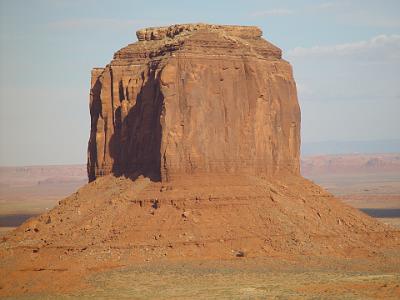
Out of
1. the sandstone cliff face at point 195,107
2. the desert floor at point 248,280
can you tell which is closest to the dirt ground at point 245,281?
the desert floor at point 248,280

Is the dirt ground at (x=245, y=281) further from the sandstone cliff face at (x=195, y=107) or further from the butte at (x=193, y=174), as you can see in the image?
the sandstone cliff face at (x=195, y=107)

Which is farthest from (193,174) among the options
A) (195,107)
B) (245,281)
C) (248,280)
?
(245,281)

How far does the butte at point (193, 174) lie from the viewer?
57.3 meters

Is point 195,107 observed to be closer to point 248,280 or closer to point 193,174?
point 193,174

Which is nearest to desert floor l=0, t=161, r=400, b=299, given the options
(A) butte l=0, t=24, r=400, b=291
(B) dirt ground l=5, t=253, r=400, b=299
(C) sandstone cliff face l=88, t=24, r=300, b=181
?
(B) dirt ground l=5, t=253, r=400, b=299

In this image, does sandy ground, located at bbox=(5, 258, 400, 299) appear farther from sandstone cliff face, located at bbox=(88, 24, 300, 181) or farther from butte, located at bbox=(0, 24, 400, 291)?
sandstone cliff face, located at bbox=(88, 24, 300, 181)

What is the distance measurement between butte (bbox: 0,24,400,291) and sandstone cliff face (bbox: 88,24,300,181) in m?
0.06

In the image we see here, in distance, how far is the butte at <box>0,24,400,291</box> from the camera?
188 feet

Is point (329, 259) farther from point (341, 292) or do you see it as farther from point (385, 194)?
point (385, 194)

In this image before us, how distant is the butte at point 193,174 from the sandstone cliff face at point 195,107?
6cm

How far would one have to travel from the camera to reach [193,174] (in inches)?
2376

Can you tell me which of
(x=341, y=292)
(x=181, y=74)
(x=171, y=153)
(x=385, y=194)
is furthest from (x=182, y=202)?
(x=385, y=194)

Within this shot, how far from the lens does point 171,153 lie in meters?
59.8

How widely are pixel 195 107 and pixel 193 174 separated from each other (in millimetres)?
3651
